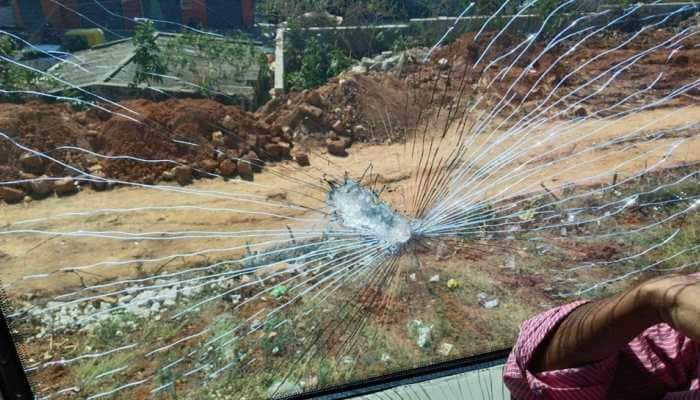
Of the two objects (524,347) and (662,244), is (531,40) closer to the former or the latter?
(662,244)

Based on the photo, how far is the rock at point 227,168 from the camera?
6.72 ft

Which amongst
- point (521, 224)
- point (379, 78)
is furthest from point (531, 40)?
point (521, 224)

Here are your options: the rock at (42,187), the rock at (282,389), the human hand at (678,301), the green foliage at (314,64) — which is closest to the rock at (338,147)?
the green foliage at (314,64)

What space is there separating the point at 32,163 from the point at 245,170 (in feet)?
2.56

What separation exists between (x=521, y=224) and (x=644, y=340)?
5.22 ft

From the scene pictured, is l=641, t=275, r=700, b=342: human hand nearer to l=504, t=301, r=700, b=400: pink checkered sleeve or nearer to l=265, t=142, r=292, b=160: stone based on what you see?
l=504, t=301, r=700, b=400: pink checkered sleeve

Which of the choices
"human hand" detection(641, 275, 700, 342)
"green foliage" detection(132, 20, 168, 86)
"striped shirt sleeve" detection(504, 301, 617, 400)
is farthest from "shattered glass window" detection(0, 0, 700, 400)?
"human hand" detection(641, 275, 700, 342)

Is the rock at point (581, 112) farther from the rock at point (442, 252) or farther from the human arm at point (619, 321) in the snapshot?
the human arm at point (619, 321)

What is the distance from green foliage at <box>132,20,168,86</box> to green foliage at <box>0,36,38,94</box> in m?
0.31

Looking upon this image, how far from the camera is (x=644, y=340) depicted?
3.24ft

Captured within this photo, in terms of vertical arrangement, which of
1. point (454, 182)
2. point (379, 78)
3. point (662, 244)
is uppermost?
point (379, 78)

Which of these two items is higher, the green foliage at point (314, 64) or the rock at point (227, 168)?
the green foliage at point (314, 64)

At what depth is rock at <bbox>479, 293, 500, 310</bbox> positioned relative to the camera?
2301 mm

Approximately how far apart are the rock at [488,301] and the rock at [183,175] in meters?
1.36
